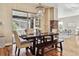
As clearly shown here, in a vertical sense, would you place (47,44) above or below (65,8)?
below

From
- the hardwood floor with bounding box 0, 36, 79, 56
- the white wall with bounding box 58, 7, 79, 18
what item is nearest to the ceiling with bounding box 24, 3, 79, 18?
the white wall with bounding box 58, 7, 79, 18

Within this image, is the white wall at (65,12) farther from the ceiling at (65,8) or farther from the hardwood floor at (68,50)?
the hardwood floor at (68,50)

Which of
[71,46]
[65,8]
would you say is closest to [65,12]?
[65,8]

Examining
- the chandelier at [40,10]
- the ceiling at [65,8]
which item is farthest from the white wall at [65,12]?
the chandelier at [40,10]

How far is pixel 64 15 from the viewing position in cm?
144

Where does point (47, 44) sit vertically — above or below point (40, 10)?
below

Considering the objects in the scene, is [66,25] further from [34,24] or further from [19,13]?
[19,13]

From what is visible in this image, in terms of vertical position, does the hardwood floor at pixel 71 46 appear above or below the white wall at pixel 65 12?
below

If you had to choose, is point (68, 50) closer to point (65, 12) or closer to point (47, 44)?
point (47, 44)

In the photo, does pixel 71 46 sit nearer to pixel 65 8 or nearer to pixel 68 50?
pixel 68 50

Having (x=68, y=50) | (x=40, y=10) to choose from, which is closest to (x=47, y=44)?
(x=68, y=50)

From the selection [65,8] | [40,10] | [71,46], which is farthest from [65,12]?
[71,46]

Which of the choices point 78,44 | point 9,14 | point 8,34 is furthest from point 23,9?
point 78,44

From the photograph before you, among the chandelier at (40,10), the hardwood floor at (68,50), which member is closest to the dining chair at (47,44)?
the hardwood floor at (68,50)
